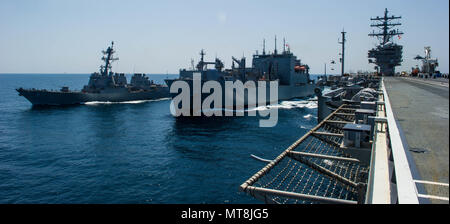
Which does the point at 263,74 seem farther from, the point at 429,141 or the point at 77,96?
the point at 429,141

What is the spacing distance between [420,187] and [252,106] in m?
55.2

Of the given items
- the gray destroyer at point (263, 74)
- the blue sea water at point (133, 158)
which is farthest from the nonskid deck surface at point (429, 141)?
the gray destroyer at point (263, 74)

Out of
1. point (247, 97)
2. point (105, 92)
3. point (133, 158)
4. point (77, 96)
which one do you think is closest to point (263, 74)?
point (247, 97)

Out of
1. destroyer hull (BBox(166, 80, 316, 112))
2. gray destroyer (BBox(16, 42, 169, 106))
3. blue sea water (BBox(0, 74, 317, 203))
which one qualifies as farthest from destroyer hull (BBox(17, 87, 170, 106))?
destroyer hull (BBox(166, 80, 316, 112))

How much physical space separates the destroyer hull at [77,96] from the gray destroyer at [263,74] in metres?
21.0

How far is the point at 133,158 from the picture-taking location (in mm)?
22531

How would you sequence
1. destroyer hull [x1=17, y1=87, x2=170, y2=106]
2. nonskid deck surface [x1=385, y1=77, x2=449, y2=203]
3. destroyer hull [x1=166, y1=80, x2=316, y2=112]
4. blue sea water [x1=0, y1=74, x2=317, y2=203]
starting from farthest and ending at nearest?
destroyer hull [x1=17, y1=87, x2=170, y2=106], destroyer hull [x1=166, y1=80, x2=316, y2=112], blue sea water [x1=0, y1=74, x2=317, y2=203], nonskid deck surface [x1=385, y1=77, x2=449, y2=203]

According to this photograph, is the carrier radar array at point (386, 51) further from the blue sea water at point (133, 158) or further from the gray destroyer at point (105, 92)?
the gray destroyer at point (105, 92)

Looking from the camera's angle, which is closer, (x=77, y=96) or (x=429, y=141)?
(x=429, y=141)

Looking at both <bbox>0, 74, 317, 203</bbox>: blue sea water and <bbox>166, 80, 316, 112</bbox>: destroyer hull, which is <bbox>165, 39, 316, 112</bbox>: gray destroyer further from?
<bbox>0, 74, 317, 203</bbox>: blue sea water

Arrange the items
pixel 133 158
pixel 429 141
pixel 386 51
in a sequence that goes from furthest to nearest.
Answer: pixel 386 51 < pixel 133 158 < pixel 429 141

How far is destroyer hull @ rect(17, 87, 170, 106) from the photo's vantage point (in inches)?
2232

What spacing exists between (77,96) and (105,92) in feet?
21.4
